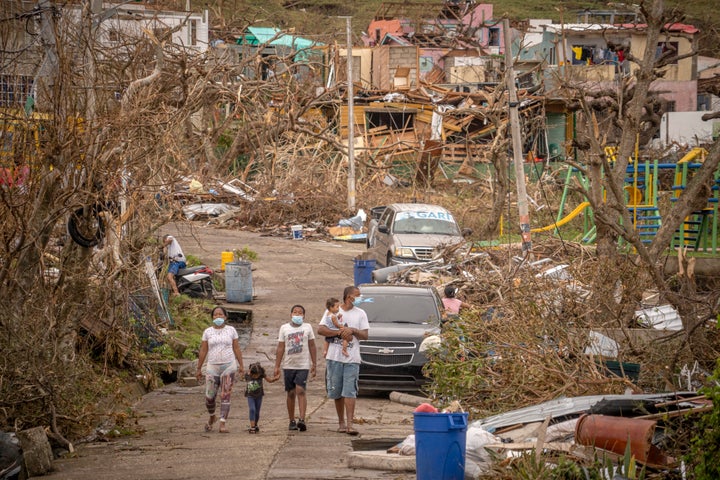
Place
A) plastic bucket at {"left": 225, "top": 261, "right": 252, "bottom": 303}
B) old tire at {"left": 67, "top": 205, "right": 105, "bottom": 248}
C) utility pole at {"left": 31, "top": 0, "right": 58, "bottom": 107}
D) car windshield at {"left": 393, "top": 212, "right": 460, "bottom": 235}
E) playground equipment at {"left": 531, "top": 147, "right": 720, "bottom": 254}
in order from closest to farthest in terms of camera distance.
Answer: utility pole at {"left": 31, "top": 0, "right": 58, "bottom": 107} → old tire at {"left": 67, "top": 205, "right": 105, "bottom": 248} → playground equipment at {"left": 531, "top": 147, "right": 720, "bottom": 254} → plastic bucket at {"left": 225, "top": 261, "right": 252, "bottom": 303} → car windshield at {"left": 393, "top": 212, "right": 460, "bottom": 235}

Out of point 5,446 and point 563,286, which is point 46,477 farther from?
point 563,286

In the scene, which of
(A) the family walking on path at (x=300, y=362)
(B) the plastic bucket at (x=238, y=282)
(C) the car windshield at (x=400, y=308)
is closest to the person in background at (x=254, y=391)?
(A) the family walking on path at (x=300, y=362)

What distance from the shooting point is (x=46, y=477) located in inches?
433

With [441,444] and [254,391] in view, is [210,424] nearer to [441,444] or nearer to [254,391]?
[254,391]

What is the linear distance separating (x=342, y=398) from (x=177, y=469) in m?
2.79

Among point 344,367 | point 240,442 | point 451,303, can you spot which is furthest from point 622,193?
point 240,442

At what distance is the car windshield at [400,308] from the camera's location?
16.9m

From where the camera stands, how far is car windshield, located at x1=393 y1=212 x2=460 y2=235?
Answer: 85.9ft

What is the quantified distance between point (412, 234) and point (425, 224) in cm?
62

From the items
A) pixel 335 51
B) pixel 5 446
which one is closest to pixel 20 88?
pixel 5 446

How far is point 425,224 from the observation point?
86.6 ft

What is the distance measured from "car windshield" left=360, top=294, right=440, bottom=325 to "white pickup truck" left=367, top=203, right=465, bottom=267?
7320 millimetres

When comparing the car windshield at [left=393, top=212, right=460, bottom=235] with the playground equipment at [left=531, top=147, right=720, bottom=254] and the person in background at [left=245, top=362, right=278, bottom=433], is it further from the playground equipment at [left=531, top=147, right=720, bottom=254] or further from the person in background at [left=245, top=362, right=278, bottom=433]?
the person in background at [left=245, top=362, right=278, bottom=433]

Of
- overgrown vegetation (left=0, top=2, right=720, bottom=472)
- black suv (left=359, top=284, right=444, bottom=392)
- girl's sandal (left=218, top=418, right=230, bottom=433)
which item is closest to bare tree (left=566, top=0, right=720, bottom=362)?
overgrown vegetation (left=0, top=2, right=720, bottom=472)
